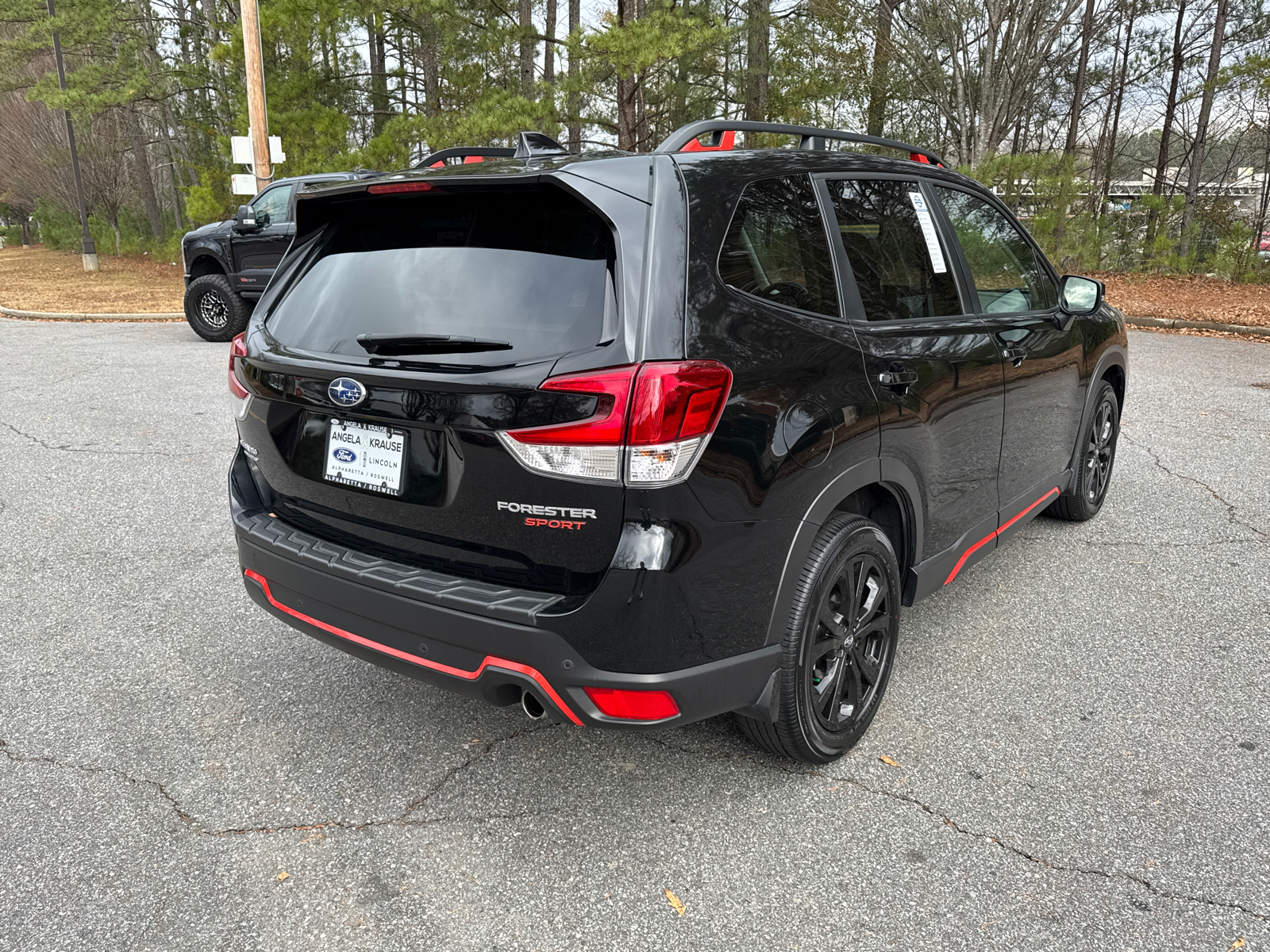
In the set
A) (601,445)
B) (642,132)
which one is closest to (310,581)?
(601,445)

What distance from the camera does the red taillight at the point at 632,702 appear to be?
222 centimetres

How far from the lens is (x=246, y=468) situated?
306 cm

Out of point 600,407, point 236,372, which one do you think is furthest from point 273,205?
point 600,407

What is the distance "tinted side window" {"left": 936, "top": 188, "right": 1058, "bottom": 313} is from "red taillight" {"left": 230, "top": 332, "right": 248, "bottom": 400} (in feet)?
8.28

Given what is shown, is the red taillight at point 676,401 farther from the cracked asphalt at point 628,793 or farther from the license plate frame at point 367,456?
the cracked asphalt at point 628,793

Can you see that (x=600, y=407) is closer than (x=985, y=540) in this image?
Yes

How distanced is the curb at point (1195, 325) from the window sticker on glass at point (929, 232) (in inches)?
424

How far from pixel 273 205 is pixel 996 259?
447 inches

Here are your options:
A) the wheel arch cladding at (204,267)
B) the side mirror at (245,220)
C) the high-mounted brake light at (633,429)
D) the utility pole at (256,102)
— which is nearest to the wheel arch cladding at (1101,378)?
the high-mounted brake light at (633,429)

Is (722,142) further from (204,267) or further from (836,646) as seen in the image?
(204,267)

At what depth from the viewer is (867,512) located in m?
2.96

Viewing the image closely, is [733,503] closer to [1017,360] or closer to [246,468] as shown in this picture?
[246,468]

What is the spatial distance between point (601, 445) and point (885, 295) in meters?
1.36

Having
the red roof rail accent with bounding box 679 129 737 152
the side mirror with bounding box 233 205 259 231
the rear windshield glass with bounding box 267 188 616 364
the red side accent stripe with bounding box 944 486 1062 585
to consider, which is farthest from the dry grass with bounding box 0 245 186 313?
the red side accent stripe with bounding box 944 486 1062 585
